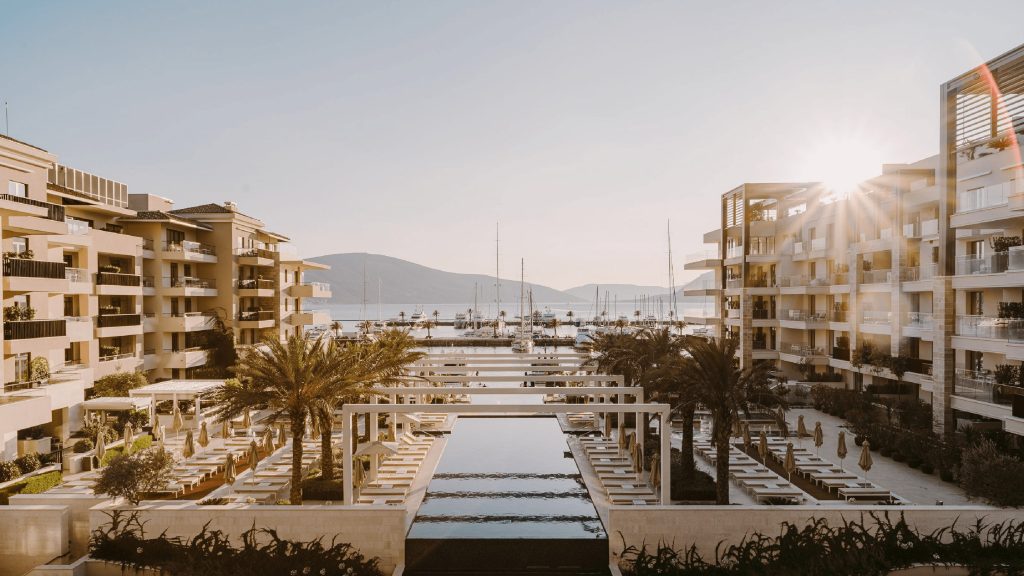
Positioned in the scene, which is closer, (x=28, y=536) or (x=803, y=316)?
(x=28, y=536)

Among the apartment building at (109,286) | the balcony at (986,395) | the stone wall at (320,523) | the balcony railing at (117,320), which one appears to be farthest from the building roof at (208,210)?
the balcony at (986,395)

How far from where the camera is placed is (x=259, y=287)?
42.0 metres

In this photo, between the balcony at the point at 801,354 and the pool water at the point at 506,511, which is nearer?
the pool water at the point at 506,511

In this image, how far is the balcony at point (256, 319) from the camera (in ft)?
133

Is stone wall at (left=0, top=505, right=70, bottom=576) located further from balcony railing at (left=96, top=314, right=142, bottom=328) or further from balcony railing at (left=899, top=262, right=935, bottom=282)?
balcony railing at (left=899, top=262, right=935, bottom=282)

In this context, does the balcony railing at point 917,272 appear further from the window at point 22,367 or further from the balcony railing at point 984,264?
the window at point 22,367

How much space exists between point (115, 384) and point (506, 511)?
829 inches

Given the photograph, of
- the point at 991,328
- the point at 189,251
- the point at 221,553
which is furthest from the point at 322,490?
the point at 189,251

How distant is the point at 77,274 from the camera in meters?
28.2

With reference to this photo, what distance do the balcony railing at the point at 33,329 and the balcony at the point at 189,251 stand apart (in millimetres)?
12143

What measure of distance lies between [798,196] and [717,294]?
8804 millimetres

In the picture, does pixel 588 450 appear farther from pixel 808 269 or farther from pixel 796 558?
pixel 808 269

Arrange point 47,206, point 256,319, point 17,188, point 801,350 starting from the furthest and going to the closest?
point 256,319 < point 801,350 < point 17,188 < point 47,206

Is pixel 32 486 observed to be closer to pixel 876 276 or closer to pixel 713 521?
pixel 713 521
